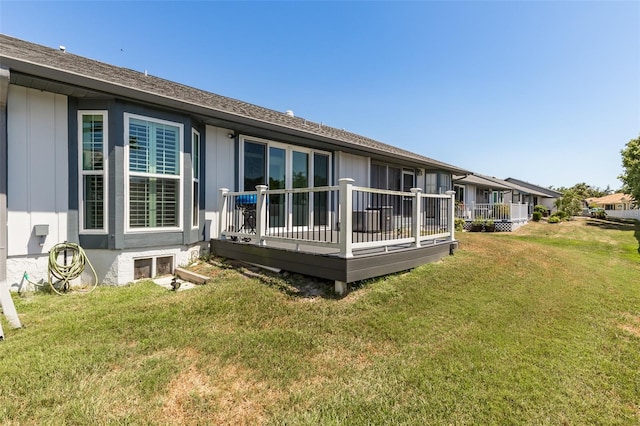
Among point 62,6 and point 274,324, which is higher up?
point 62,6

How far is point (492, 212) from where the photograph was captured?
691 inches

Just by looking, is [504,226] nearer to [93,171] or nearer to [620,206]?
[93,171]

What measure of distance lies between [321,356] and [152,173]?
4739 mm

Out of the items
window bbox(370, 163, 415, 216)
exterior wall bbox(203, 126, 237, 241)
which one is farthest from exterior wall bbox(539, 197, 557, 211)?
exterior wall bbox(203, 126, 237, 241)

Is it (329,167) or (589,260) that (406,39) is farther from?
(589,260)

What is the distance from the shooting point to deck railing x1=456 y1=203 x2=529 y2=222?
17266 mm

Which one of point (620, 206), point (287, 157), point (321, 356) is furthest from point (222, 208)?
point (620, 206)

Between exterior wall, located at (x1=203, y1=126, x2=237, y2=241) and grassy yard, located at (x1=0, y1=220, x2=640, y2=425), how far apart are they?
7.10 feet

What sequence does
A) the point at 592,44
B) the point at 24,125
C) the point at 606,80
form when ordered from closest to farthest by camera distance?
the point at 24,125
the point at 592,44
the point at 606,80

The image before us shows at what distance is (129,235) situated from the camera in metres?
5.27

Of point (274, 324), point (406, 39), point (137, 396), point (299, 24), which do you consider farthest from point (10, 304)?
point (406, 39)

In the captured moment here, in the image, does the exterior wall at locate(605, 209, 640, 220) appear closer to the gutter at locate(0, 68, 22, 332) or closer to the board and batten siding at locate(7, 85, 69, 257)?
the board and batten siding at locate(7, 85, 69, 257)

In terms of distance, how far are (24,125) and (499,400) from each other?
7.42 meters

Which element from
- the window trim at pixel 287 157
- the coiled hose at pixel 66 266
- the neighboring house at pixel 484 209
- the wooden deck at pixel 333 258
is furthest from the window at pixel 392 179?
the coiled hose at pixel 66 266
